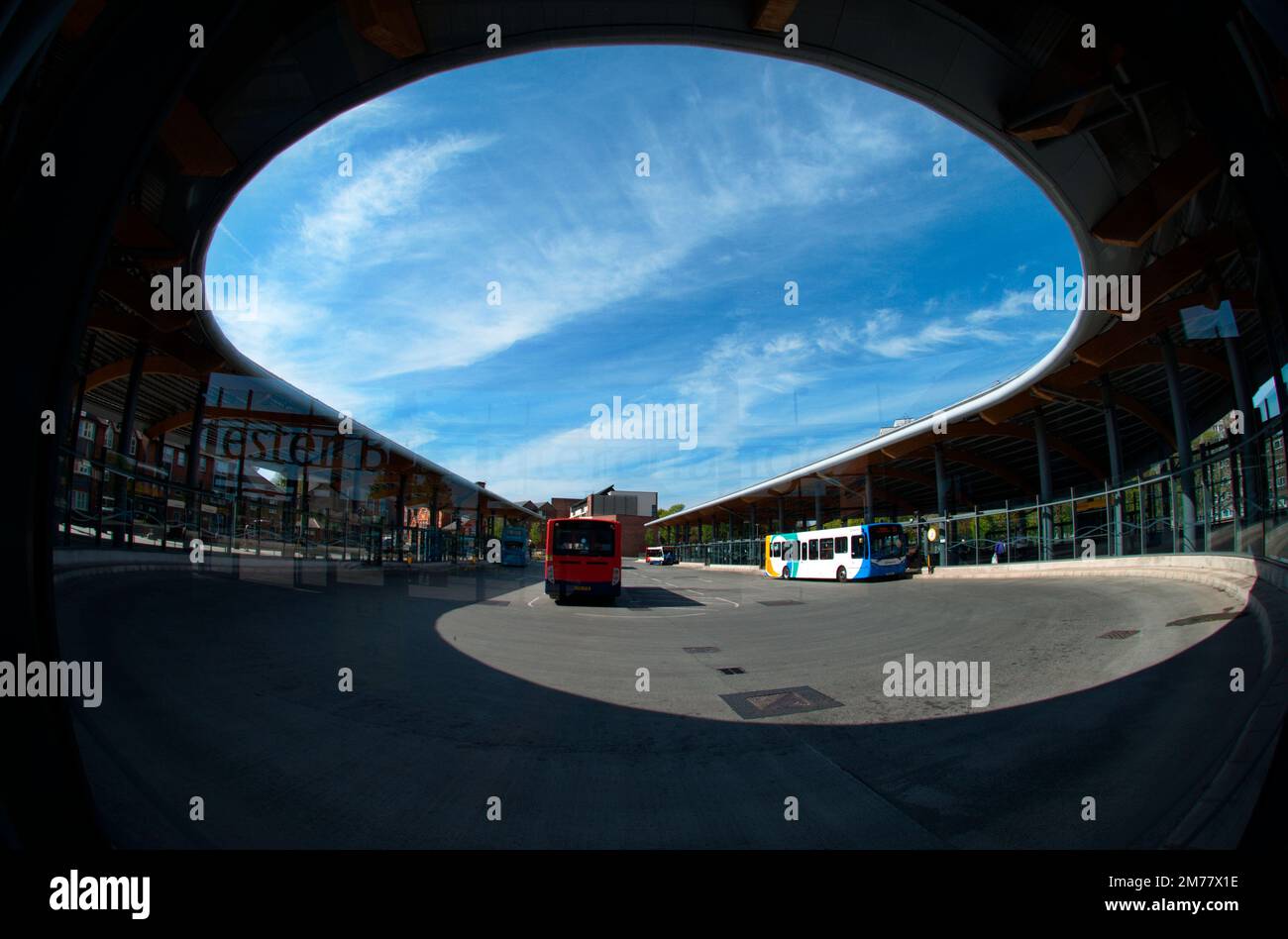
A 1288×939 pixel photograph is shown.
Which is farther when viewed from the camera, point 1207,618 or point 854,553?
point 854,553

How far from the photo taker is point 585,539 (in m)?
18.4

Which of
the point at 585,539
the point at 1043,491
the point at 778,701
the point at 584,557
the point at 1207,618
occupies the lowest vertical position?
the point at 778,701

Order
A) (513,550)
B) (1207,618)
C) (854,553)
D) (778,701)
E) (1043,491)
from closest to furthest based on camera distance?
(778,701) → (1207,618) → (1043,491) → (854,553) → (513,550)

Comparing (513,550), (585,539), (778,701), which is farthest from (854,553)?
(513,550)

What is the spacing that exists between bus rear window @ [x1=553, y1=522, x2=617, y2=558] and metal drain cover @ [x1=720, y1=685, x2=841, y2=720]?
12.3 metres

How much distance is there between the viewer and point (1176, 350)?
20922mm

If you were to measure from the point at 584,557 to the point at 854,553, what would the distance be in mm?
15601

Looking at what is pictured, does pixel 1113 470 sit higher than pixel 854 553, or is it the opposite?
pixel 1113 470

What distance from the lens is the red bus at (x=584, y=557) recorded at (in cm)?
1755

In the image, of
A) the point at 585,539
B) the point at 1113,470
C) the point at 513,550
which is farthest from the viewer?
the point at 513,550

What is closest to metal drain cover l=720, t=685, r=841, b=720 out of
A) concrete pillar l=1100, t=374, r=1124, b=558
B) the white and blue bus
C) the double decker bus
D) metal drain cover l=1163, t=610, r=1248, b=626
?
metal drain cover l=1163, t=610, r=1248, b=626

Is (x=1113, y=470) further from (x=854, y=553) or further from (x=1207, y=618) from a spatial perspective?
(x=1207, y=618)

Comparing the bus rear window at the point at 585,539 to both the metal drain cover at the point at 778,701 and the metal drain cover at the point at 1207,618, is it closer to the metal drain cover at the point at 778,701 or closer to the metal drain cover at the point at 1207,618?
the metal drain cover at the point at 778,701
